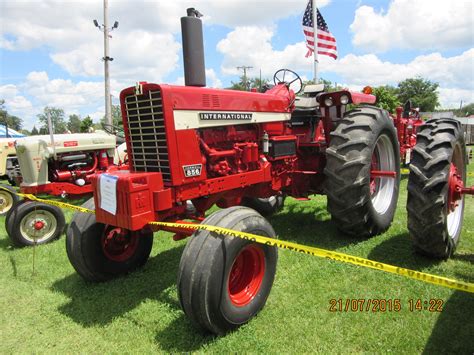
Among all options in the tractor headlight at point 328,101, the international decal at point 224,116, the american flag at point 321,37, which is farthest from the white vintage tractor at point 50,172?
the american flag at point 321,37

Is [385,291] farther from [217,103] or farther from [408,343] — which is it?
[217,103]

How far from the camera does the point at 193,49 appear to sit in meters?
3.73

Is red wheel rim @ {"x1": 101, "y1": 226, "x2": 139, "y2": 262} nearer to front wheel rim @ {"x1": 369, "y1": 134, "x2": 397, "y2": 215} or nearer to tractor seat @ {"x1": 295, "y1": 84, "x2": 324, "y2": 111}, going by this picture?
tractor seat @ {"x1": 295, "y1": 84, "x2": 324, "y2": 111}

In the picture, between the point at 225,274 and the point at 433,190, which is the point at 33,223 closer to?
the point at 225,274

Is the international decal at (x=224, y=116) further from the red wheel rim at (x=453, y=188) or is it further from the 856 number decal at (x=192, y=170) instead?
the red wheel rim at (x=453, y=188)

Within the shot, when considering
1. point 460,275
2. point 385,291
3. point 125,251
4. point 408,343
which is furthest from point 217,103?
point 460,275

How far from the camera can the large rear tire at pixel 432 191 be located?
11.4ft

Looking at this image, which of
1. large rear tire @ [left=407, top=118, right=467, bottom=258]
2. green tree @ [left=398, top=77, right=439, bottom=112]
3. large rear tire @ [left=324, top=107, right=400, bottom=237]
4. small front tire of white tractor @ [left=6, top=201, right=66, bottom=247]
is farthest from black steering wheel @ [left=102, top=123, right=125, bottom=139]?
green tree @ [left=398, top=77, right=439, bottom=112]

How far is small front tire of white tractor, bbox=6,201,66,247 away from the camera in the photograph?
18.5 feet

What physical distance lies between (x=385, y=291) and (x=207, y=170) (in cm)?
208

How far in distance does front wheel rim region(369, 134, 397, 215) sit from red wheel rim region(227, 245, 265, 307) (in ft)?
8.57

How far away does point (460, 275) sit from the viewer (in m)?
3.61

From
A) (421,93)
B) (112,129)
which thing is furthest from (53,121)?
(421,93)
